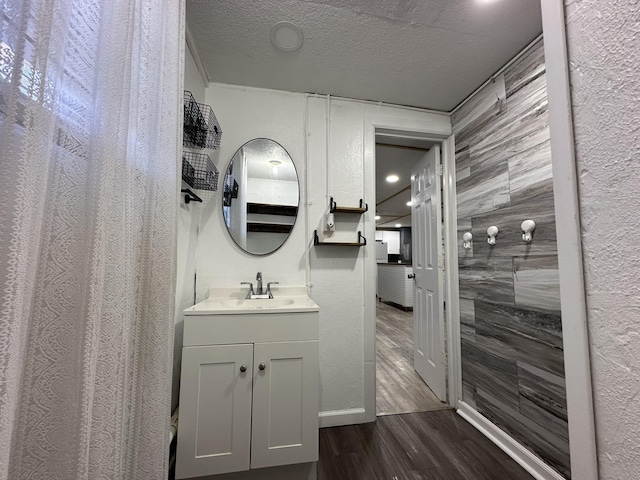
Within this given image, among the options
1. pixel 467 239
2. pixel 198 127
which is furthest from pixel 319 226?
pixel 467 239

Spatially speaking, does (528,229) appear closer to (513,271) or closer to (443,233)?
(513,271)

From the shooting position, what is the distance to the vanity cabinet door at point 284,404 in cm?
116

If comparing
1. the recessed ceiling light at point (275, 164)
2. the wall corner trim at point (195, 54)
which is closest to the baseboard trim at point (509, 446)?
the recessed ceiling light at point (275, 164)

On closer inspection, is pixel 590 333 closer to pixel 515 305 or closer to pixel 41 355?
pixel 41 355

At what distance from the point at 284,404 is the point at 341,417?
74 centimetres

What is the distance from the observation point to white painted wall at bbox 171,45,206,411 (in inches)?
53.4

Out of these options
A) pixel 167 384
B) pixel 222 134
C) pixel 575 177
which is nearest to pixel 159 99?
pixel 167 384

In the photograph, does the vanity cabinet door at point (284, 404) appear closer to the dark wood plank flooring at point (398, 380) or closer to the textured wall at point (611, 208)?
the dark wood plank flooring at point (398, 380)

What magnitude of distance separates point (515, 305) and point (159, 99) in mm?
1957

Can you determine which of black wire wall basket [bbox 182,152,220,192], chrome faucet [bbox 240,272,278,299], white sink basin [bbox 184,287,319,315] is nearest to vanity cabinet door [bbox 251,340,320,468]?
white sink basin [bbox 184,287,319,315]

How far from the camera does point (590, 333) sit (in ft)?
1.37

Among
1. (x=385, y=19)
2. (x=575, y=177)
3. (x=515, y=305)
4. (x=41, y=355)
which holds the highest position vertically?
(x=385, y=19)

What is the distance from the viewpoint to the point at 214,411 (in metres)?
1.14

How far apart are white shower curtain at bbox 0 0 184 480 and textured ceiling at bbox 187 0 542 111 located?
32.3 inches
